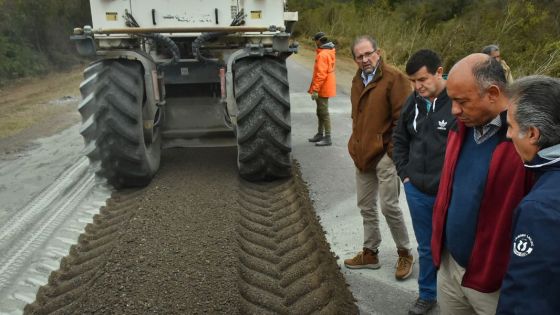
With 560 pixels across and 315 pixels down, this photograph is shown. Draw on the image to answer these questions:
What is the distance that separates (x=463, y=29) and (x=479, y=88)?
13.1 metres

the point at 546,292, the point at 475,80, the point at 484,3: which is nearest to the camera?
the point at 546,292

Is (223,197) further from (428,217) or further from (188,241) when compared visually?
(428,217)

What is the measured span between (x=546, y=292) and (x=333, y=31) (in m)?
25.9

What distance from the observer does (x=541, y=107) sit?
1.58m

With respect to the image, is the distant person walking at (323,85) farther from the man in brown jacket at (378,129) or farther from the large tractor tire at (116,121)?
the man in brown jacket at (378,129)

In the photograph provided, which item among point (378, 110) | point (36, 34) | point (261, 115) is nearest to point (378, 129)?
point (378, 110)

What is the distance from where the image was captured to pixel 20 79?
1742 cm

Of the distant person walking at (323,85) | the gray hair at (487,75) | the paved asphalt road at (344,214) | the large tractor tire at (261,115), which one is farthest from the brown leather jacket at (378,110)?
the distant person walking at (323,85)

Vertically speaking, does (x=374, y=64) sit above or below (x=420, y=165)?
above

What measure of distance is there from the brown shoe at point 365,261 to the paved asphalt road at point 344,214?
1.6 inches

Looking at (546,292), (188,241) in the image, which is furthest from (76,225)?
(546,292)

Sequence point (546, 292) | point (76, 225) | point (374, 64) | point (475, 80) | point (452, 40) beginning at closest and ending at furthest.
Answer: point (546, 292) → point (475, 80) → point (374, 64) → point (76, 225) → point (452, 40)

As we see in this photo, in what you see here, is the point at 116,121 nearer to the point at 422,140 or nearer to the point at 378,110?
the point at 378,110

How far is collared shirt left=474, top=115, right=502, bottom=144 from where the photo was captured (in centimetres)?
199
